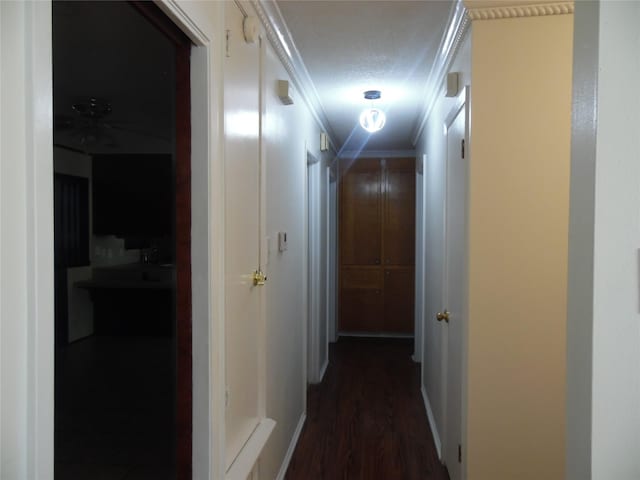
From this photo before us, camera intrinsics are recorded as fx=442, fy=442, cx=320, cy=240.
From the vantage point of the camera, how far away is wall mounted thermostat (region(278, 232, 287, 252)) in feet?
7.84

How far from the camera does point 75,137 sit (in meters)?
2.35

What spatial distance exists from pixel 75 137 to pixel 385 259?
13.0 feet

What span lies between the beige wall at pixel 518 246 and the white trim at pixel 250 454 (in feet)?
2.97

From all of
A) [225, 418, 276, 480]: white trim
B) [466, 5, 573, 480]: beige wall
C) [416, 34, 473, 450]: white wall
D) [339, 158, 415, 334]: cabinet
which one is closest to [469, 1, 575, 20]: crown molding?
[466, 5, 573, 480]: beige wall

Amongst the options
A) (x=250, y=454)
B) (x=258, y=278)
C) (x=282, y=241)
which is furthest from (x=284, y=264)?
(x=250, y=454)

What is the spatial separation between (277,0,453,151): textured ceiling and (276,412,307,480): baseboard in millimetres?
2345

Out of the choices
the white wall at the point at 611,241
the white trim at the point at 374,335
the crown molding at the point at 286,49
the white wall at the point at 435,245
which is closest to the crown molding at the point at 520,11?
the white wall at the point at 435,245

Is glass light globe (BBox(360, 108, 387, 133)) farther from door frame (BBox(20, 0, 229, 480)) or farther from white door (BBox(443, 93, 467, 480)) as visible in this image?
door frame (BBox(20, 0, 229, 480))

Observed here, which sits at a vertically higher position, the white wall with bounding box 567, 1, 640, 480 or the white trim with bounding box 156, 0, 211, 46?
the white trim with bounding box 156, 0, 211, 46

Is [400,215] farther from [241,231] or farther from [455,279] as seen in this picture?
[241,231]

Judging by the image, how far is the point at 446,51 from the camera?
7.61 feet

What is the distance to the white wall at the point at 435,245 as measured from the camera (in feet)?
9.02

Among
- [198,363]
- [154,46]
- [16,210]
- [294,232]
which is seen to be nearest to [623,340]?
[16,210]

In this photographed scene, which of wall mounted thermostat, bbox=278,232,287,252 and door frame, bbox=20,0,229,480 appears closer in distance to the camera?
door frame, bbox=20,0,229,480
